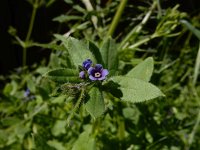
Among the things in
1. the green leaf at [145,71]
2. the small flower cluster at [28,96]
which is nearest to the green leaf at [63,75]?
the green leaf at [145,71]

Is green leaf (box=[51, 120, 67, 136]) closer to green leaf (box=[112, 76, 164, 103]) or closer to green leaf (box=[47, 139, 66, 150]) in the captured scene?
green leaf (box=[47, 139, 66, 150])

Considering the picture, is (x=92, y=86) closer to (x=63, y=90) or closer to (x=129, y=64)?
(x=63, y=90)

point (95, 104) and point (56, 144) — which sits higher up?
point (95, 104)

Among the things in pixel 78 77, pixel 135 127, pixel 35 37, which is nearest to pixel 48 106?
pixel 135 127

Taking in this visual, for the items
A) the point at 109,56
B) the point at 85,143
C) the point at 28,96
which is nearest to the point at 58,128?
the point at 28,96

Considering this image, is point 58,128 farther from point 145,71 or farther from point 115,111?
point 145,71

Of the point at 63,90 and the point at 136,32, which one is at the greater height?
the point at 136,32
